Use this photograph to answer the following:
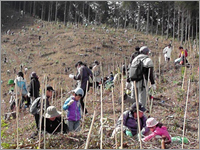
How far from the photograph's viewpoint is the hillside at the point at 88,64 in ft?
13.8

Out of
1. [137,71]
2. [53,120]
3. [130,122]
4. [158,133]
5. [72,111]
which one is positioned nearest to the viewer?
[158,133]

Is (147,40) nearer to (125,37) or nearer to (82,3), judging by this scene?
(125,37)

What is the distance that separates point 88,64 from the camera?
17609 mm

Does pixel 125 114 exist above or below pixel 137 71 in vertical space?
below

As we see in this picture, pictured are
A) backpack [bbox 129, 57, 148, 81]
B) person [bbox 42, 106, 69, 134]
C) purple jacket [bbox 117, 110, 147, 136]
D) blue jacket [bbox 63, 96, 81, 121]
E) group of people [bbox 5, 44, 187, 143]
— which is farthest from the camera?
backpack [bbox 129, 57, 148, 81]

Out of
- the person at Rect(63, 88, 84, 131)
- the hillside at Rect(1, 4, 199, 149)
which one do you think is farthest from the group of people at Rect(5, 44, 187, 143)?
the hillside at Rect(1, 4, 199, 149)

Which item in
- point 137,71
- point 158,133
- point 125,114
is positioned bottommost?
point 158,133

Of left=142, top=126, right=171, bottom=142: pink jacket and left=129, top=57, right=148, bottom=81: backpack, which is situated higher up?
left=129, top=57, right=148, bottom=81: backpack

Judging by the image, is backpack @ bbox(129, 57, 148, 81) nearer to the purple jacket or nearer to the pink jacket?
the purple jacket

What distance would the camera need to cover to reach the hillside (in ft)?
13.8

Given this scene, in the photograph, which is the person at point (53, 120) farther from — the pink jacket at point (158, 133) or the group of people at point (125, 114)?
the pink jacket at point (158, 133)

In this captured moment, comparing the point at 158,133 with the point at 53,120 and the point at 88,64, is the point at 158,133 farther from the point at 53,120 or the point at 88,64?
the point at 88,64

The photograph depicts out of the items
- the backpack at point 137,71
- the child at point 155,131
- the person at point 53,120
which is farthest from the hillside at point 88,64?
the backpack at point 137,71

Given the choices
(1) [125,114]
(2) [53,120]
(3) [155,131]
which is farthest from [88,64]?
(3) [155,131]
